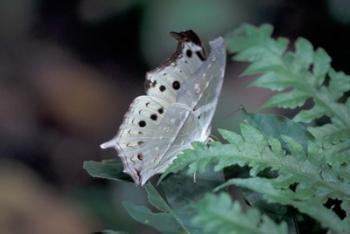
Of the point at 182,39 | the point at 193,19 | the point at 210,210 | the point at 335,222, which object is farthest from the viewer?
the point at 193,19

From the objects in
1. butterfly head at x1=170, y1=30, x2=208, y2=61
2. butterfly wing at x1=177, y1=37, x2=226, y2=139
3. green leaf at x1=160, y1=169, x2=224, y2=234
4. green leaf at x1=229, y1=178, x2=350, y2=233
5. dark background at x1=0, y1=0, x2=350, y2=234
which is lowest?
dark background at x1=0, y1=0, x2=350, y2=234

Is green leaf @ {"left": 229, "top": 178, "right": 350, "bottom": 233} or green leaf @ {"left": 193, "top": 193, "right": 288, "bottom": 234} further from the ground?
green leaf @ {"left": 193, "top": 193, "right": 288, "bottom": 234}

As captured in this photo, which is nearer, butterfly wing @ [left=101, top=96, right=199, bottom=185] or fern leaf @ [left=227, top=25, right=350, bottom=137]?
fern leaf @ [left=227, top=25, right=350, bottom=137]

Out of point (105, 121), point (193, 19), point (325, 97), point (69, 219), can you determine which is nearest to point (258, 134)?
point (325, 97)

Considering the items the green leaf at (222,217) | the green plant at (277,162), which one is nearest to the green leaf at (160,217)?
the green plant at (277,162)

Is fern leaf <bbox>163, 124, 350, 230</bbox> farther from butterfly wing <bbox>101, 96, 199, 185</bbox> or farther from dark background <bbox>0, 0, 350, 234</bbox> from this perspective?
dark background <bbox>0, 0, 350, 234</bbox>

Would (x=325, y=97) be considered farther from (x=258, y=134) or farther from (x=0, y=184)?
(x=0, y=184)

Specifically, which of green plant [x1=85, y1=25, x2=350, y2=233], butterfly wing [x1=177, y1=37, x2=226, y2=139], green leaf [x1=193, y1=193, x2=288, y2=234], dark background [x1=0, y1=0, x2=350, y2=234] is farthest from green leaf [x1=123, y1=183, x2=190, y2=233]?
dark background [x1=0, y1=0, x2=350, y2=234]
